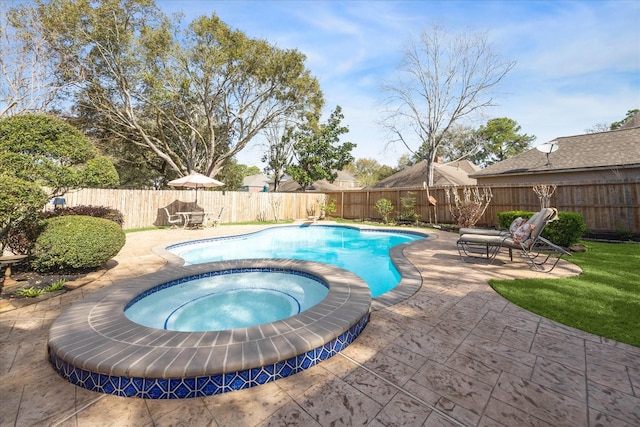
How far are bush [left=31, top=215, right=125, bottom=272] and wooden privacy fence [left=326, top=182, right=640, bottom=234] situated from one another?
1281 cm

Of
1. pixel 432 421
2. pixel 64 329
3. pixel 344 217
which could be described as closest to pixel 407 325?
pixel 432 421

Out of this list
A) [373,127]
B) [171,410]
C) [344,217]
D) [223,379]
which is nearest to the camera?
[171,410]

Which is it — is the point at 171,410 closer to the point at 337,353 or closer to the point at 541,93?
the point at 337,353

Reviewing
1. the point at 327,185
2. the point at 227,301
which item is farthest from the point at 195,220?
the point at 327,185

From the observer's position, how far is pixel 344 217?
17156mm

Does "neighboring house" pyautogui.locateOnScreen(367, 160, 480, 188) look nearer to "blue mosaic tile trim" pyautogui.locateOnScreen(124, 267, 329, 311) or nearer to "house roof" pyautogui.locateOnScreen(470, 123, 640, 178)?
"house roof" pyautogui.locateOnScreen(470, 123, 640, 178)

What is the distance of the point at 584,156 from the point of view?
472 inches

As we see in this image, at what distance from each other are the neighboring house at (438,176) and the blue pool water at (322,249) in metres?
10.8

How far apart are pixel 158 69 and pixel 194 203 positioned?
26.4 feet

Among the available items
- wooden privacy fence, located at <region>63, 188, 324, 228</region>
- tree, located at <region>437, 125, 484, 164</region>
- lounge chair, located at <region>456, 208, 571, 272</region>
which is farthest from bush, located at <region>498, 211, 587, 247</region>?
tree, located at <region>437, 125, 484, 164</region>

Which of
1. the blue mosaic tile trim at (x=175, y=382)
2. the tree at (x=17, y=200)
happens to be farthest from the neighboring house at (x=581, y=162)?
the tree at (x=17, y=200)

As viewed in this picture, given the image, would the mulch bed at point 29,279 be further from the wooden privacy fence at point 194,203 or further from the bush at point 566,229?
the bush at point 566,229

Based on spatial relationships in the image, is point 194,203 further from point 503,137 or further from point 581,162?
point 503,137

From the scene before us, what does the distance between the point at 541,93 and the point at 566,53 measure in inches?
142
